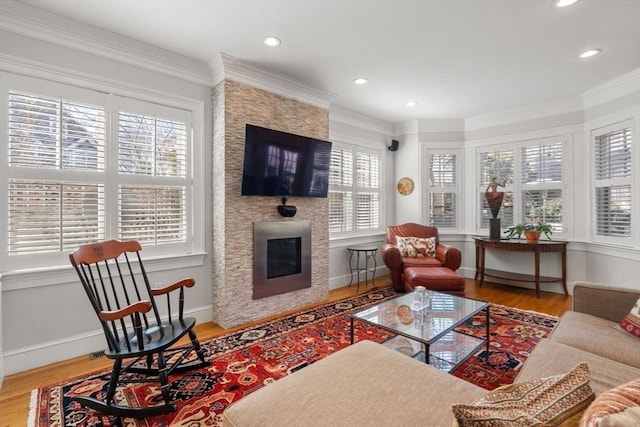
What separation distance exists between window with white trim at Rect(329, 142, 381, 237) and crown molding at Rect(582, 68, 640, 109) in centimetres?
286

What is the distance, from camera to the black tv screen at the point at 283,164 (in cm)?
309

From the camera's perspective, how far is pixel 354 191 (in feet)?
15.9

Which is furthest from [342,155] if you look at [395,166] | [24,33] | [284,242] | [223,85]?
[24,33]

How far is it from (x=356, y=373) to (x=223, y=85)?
287 centimetres

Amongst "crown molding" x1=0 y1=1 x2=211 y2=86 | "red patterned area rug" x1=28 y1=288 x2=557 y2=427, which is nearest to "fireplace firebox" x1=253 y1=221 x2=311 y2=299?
"red patterned area rug" x1=28 y1=288 x2=557 y2=427

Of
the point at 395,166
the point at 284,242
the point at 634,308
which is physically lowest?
the point at 634,308

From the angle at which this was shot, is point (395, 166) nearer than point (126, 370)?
No

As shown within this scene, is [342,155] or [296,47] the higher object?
[296,47]

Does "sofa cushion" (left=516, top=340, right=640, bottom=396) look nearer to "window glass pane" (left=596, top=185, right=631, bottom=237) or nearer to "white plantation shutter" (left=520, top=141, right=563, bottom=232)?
"window glass pane" (left=596, top=185, right=631, bottom=237)

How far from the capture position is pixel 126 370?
2.03 meters

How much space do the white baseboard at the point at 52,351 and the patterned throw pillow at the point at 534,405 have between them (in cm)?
298

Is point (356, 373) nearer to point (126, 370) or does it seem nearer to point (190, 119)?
point (126, 370)

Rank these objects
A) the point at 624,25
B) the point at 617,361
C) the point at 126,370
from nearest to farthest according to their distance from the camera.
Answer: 1. the point at 617,361
2. the point at 126,370
3. the point at 624,25

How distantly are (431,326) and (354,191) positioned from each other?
296 centimetres
